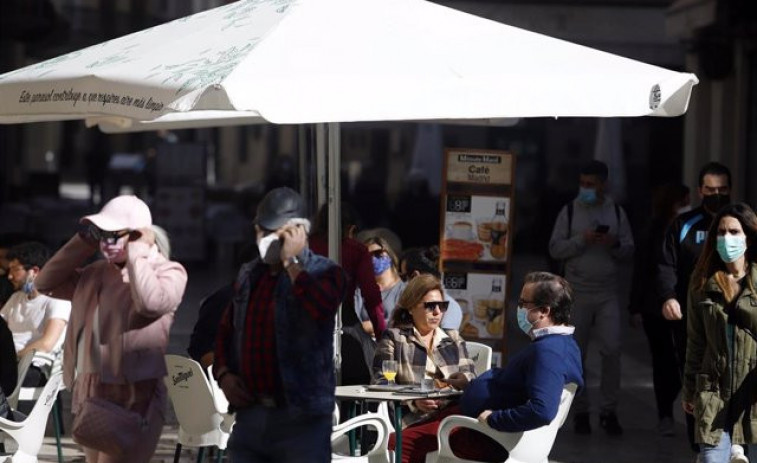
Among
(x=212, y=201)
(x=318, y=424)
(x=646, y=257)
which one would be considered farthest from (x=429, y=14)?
(x=212, y=201)

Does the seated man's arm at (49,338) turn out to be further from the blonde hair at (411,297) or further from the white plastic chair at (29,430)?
the blonde hair at (411,297)

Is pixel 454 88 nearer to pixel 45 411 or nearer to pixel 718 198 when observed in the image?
pixel 45 411

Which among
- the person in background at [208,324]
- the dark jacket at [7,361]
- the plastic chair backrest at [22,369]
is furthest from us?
the plastic chair backrest at [22,369]

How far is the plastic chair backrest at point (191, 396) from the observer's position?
7527mm

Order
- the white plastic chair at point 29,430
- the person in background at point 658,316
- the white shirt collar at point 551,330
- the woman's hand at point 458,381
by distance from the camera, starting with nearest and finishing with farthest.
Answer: the white shirt collar at point 551,330
the white plastic chair at point 29,430
the woman's hand at point 458,381
the person in background at point 658,316

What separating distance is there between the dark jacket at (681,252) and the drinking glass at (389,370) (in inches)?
90.3

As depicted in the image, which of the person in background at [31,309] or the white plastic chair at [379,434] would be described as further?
the person in background at [31,309]

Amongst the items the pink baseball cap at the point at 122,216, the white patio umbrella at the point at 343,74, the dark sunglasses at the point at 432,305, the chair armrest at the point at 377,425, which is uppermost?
the white patio umbrella at the point at 343,74

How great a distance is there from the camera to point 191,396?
7633 millimetres

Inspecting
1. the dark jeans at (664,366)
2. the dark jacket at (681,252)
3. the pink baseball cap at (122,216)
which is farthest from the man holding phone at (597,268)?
the pink baseball cap at (122,216)

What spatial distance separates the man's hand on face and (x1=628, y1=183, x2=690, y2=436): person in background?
539 cm

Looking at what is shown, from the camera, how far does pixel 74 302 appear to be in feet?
20.1

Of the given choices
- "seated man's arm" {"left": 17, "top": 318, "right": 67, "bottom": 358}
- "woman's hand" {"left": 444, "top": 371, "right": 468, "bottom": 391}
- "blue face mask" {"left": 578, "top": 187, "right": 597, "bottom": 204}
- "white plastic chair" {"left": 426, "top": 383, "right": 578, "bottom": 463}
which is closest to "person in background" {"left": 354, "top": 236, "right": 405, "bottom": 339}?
"blue face mask" {"left": 578, "top": 187, "right": 597, "bottom": 204}

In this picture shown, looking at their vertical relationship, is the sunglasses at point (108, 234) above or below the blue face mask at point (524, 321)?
above
